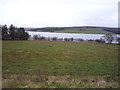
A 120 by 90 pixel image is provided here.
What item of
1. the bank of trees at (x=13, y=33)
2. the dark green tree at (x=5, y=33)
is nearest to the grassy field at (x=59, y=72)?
the bank of trees at (x=13, y=33)

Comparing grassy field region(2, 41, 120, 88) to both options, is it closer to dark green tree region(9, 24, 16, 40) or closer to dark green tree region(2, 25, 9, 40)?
dark green tree region(9, 24, 16, 40)

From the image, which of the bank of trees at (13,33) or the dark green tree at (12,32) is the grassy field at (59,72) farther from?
the dark green tree at (12,32)

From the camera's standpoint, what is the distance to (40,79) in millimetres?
8219

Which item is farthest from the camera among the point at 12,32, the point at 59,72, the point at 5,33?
the point at 12,32

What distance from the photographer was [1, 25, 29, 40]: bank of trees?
7383 centimetres

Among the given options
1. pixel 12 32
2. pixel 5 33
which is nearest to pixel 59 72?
pixel 12 32

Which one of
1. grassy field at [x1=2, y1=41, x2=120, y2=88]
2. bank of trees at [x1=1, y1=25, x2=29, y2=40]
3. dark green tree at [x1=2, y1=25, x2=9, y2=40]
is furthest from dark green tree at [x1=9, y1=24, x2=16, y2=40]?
grassy field at [x1=2, y1=41, x2=120, y2=88]

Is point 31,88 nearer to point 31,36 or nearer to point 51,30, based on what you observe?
point 31,36

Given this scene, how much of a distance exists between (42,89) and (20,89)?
0.97m

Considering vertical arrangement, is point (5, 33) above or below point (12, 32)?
below

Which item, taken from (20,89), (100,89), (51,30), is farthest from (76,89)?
(51,30)

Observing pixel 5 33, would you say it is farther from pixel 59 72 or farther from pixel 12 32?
pixel 59 72

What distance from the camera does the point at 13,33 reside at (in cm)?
7488

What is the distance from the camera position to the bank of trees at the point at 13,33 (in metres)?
73.8
